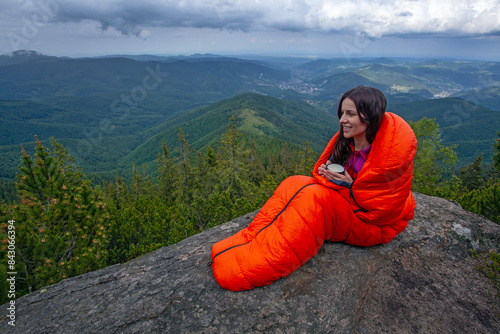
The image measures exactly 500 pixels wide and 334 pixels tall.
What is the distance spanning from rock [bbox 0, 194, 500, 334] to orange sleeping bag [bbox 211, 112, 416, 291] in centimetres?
42

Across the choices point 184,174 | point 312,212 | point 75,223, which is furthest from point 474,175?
point 75,223

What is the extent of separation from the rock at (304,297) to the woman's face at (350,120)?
7.68ft

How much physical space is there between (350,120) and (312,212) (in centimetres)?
159

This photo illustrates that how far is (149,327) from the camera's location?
333 centimetres

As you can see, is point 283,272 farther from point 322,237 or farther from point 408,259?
point 408,259

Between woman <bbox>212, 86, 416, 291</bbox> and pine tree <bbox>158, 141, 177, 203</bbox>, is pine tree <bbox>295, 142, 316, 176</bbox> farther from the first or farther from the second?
woman <bbox>212, 86, 416, 291</bbox>

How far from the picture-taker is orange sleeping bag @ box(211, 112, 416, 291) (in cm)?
353

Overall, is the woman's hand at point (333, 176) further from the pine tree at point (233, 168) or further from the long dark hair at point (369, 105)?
the pine tree at point (233, 168)

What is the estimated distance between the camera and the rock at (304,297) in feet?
11.2

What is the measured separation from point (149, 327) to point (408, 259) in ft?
16.1

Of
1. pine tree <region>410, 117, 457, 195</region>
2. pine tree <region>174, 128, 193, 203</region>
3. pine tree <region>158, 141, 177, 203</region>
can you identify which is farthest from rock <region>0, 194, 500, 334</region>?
pine tree <region>158, 141, 177, 203</region>

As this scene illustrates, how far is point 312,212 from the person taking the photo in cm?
365

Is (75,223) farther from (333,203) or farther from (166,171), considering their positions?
(166,171)

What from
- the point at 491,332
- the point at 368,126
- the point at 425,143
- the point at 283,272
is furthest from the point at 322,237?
the point at 425,143
